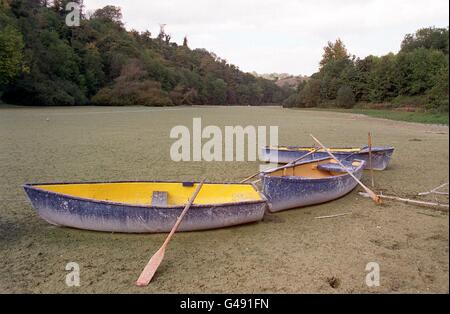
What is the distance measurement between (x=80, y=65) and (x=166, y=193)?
43.1 m

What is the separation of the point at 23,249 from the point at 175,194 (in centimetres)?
215

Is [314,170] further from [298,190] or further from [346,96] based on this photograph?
[346,96]

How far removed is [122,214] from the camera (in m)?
4.59

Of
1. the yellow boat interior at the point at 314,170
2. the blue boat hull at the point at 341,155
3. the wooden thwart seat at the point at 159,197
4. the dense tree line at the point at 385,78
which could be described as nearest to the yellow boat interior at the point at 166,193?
the wooden thwart seat at the point at 159,197

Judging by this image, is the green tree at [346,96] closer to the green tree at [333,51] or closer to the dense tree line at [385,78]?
the dense tree line at [385,78]

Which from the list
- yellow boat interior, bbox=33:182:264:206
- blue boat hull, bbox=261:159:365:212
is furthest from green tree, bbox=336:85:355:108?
yellow boat interior, bbox=33:182:264:206

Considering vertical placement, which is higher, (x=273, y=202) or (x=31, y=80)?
(x=31, y=80)

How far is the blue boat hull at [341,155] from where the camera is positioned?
338 inches

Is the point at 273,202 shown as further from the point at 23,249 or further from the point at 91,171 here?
the point at 91,171

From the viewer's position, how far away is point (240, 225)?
5.17m

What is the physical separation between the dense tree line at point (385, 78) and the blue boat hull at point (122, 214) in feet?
90.3
